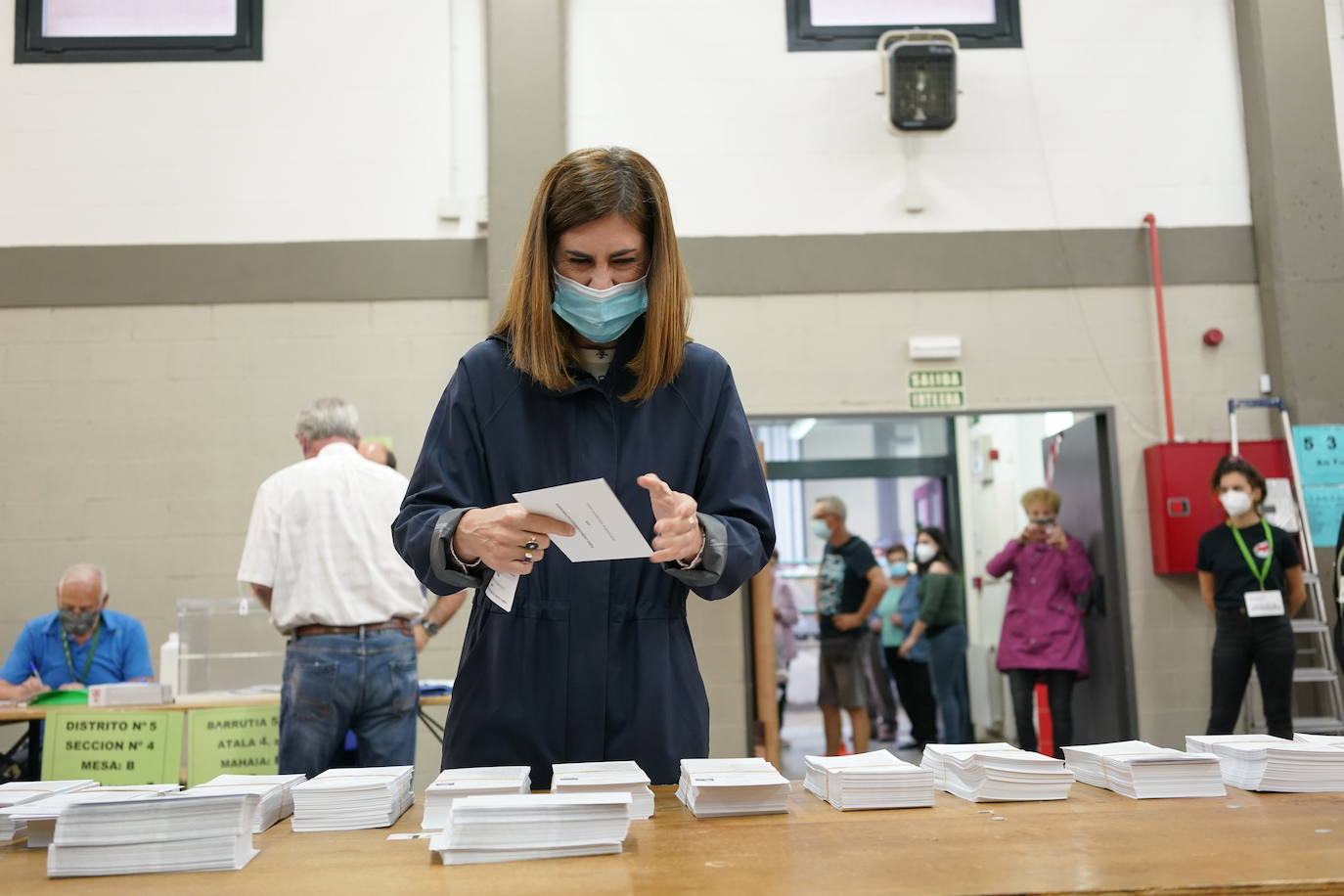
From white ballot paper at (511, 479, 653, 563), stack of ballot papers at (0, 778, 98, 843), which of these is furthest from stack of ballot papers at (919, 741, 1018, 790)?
stack of ballot papers at (0, 778, 98, 843)

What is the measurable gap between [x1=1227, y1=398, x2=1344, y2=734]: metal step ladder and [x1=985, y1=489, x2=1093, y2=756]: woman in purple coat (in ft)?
2.77

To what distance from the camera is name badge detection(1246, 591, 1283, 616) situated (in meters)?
4.78

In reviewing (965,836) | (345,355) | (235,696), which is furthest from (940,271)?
(965,836)

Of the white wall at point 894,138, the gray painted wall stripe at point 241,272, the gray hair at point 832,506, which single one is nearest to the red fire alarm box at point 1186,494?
the white wall at point 894,138

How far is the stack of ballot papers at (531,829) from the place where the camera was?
3.69ft

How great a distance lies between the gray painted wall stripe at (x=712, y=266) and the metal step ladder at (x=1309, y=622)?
0.74 meters

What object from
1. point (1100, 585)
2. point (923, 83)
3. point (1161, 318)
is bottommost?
point (1100, 585)

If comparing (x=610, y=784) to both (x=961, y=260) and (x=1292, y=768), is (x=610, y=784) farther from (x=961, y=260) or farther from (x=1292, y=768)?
(x=961, y=260)

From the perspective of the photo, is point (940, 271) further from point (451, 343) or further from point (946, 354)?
point (451, 343)

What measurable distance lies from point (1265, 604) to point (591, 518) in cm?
439

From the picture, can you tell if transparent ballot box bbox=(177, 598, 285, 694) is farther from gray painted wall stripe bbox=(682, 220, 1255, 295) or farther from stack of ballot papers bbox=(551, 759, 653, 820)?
stack of ballot papers bbox=(551, 759, 653, 820)

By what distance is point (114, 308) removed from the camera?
5.34 m

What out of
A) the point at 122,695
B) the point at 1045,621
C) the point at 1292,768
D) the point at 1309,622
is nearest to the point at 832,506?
the point at 1045,621

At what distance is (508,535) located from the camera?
141 cm
